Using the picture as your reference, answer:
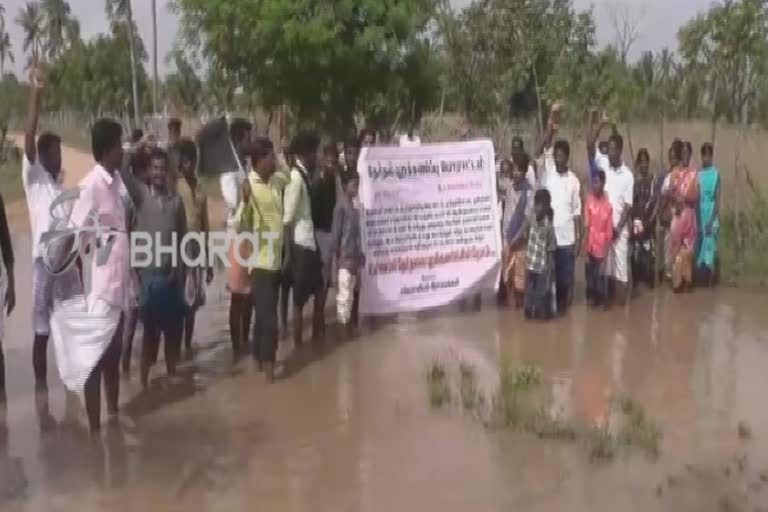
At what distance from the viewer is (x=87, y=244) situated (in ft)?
21.2

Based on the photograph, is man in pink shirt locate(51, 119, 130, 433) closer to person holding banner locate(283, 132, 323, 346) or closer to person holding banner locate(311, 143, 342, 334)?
person holding banner locate(283, 132, 323, 346)

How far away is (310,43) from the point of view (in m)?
14.7

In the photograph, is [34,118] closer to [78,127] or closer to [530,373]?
[530,373]

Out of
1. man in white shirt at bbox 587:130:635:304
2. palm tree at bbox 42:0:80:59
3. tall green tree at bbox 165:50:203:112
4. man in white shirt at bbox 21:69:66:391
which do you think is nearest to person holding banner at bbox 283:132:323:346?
man in white shirt at bbox 21:69:66:391

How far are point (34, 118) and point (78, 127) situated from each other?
97.2 ft

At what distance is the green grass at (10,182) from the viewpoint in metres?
24.2

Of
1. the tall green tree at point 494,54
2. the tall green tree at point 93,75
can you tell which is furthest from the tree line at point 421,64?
the tall green tree at point 93,75

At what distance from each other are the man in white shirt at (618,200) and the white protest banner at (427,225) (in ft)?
3.70

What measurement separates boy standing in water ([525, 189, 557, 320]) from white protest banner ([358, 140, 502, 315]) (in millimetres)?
528

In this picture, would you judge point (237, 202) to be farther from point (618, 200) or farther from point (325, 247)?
point (618, 200)

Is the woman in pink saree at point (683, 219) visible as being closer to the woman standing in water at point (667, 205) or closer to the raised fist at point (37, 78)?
the woman standing in water at point (667, 205)

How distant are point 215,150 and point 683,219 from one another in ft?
16.4

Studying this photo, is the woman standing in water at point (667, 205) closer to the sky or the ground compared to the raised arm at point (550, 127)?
closer to the ground

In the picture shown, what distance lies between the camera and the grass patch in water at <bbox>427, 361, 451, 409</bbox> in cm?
702
